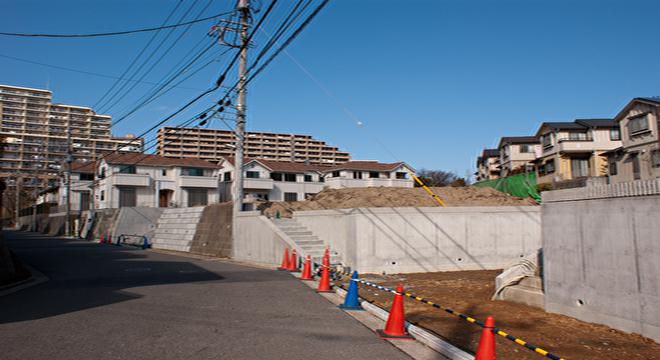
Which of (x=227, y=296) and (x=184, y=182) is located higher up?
(x=184, y=182)

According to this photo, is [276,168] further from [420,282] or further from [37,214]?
[37,214]

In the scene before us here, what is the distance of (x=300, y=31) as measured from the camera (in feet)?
32.8

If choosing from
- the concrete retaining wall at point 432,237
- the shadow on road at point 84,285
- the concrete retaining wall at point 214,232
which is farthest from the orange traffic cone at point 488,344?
the concrete retaining wall at point 214,232

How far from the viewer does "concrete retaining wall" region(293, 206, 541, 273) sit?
1480 centimetres

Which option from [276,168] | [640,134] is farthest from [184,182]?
[640,134]

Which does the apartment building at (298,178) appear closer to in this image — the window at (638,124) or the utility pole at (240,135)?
the window at (638,124)

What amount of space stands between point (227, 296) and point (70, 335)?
3.98m

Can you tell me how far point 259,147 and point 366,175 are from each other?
78232 mm

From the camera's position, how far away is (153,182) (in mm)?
48219

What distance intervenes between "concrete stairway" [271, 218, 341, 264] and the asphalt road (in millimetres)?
3694

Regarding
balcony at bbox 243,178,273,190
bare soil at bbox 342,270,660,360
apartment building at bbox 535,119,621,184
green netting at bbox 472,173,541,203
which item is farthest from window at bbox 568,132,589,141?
bare soil at bbox 342,270,660,360

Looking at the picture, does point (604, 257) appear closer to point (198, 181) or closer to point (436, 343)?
point (436, 343)

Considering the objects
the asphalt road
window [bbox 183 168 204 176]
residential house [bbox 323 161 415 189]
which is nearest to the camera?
the asphalt road

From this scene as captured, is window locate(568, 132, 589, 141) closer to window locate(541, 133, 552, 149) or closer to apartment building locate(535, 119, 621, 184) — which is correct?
apartment building locate(535, 119, 621, 184)
